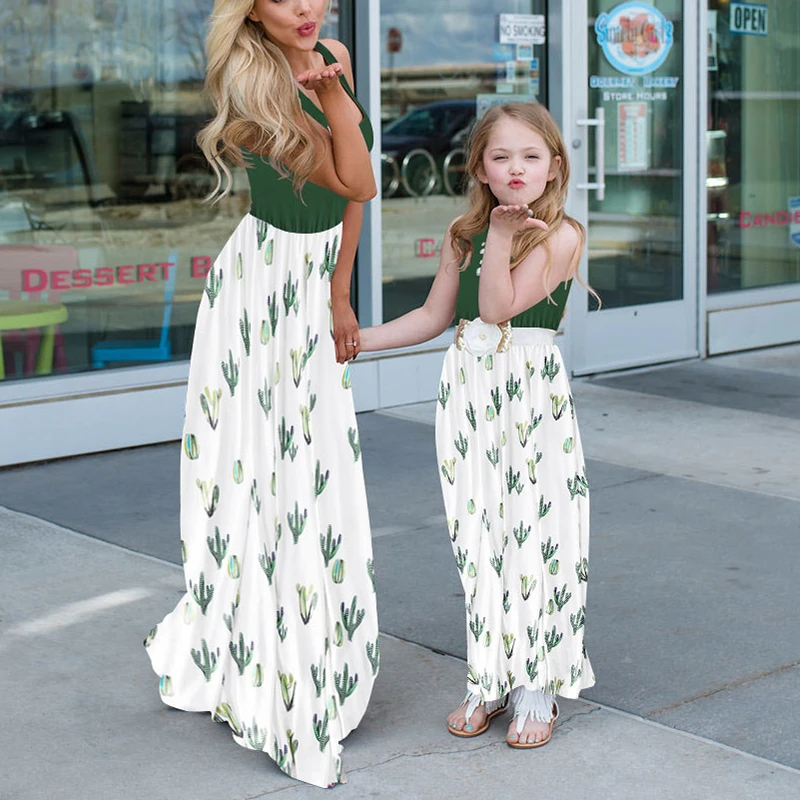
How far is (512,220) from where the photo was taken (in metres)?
3.35

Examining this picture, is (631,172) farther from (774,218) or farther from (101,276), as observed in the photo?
(101,276)

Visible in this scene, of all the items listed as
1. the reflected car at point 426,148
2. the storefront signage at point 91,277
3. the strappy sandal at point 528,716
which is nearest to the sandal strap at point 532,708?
the strappy sandal at point 528,716

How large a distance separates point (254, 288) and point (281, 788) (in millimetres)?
1186

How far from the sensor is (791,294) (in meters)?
9.93

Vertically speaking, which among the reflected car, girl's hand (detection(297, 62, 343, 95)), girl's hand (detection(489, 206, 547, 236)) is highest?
the reflected car

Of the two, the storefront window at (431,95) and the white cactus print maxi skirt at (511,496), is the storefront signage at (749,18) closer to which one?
the storefront window at (431,95)

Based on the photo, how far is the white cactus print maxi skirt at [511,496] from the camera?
11.9ft

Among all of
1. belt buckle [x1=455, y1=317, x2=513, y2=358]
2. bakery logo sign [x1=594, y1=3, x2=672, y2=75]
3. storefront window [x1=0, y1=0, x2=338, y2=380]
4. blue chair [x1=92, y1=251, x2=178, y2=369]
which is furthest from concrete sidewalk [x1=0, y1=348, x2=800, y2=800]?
bakery logo sign [x1=594, y1=3, x2=672, y2=75]

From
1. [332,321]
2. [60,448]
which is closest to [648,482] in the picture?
[60,448]

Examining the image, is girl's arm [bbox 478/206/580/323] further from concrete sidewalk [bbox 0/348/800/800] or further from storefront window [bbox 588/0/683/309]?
storefront window [bbox 588/0/683/309]

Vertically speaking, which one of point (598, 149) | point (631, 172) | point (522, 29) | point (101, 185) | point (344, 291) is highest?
point (522, 29)

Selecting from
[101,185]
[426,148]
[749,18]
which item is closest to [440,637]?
[101,185]

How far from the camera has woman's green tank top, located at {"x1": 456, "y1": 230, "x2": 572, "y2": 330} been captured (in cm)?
363

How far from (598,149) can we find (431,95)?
113 centimetres
